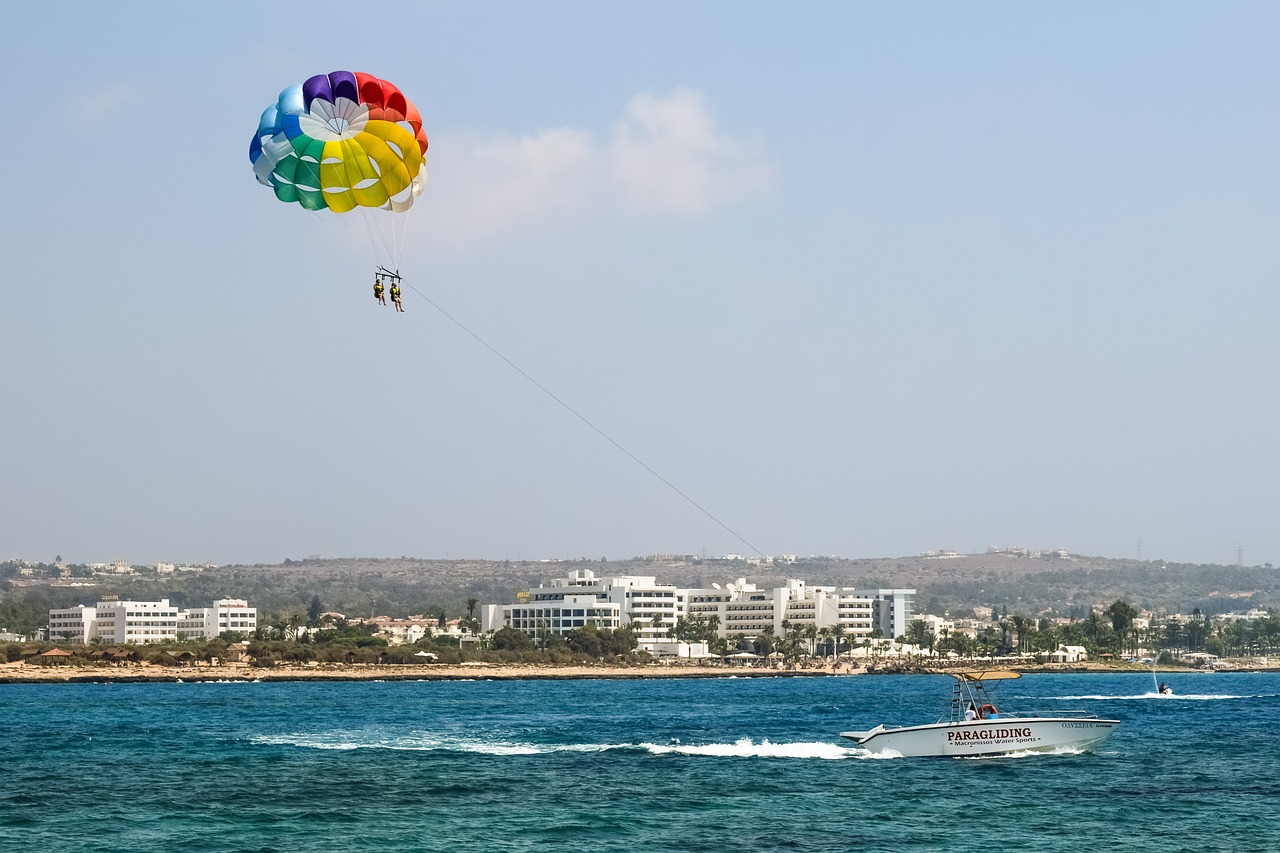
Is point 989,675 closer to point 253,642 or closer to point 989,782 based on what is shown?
→ point 989,782

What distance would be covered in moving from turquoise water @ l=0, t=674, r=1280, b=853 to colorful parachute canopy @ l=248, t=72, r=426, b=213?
48.0 ft

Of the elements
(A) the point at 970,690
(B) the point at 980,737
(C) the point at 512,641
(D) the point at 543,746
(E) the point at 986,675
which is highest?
(E) the point at 986,675

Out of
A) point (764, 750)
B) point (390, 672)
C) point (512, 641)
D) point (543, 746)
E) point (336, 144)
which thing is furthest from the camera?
point (512, 641)

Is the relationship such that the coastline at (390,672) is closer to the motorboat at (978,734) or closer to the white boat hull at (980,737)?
the motorboat at (978,734)

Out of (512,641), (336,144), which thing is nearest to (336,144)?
(336,144)

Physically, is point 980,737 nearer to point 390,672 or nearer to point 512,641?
point 390,672

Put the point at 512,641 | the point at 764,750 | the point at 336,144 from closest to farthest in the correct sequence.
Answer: the point at 336,144, the point at 764,750, the point at 512,641

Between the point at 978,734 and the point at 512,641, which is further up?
the point at 978,734

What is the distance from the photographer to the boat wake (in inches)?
1941

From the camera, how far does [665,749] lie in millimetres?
51406

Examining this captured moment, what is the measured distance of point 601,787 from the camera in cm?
3988

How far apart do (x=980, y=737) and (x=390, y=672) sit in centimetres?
11435

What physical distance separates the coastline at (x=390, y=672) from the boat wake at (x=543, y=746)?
7572 centimetres

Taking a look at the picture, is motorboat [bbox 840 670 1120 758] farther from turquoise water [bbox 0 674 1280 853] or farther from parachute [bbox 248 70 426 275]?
parachute [bbox 248 70 426 275]
